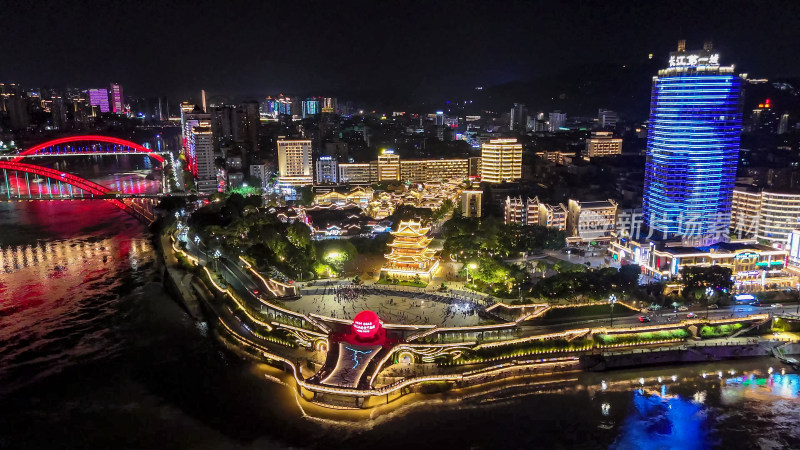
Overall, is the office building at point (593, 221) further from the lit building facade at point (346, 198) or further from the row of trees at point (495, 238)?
the lit building facade at point (346, 198)

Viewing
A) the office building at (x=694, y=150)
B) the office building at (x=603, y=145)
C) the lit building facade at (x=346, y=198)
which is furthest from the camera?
the office building at (x=603, y=145)

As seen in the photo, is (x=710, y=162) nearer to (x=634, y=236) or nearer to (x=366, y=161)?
(x=634, y=236)

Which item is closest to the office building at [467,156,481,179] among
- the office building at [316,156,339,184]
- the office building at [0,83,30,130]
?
the office building at [316,156,339,184]

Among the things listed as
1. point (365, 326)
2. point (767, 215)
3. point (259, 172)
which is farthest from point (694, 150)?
point (259, 172)

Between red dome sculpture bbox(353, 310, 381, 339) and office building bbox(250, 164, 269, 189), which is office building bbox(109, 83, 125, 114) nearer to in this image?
office building bbox(250, 164, 269, 189)

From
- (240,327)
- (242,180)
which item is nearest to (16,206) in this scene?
(242,180)

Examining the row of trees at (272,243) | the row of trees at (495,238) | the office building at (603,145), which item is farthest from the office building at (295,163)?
the office building at (603,145)
